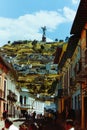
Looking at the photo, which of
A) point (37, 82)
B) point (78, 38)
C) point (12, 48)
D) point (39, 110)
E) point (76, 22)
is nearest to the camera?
point (76, 22)

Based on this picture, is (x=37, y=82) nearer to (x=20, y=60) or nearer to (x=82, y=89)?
(x=20, y=60)

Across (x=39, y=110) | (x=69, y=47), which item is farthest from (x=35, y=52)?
(x=69, y=47)

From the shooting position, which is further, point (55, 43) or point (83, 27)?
point (55, 43)

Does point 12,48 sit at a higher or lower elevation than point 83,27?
higher

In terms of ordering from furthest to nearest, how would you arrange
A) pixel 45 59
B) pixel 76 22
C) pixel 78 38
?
pixel 45 59
pixel 78 38
pixel 76 22

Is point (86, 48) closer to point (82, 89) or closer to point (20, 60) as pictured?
point (82, 89)

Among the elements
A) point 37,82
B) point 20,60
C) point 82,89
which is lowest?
point 82,89

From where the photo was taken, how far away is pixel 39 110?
107812 millimetres

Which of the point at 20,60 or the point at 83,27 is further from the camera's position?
the point at 20,60

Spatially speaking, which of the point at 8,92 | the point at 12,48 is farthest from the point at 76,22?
the point at 12,48

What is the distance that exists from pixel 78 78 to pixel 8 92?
1268 inches

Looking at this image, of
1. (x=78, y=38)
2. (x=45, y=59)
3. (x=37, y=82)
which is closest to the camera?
(x=78, y=38)

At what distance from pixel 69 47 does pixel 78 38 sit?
4206 millimetres

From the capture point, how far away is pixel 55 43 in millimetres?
180625
